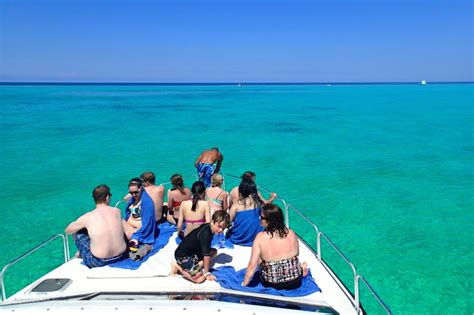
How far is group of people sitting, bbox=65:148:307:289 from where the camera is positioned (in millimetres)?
3986

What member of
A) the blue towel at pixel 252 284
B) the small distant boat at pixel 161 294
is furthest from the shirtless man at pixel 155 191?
the blue towel at pixel 252 284

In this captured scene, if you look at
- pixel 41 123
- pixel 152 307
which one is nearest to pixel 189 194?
pixel 152 307

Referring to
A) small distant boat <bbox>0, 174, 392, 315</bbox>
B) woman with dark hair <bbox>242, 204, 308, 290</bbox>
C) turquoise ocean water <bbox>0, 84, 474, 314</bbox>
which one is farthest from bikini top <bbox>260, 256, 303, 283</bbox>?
turquoise ocean water <bbox>0, 84, 474, 314</bbox>

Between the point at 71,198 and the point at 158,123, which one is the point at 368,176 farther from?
the point at 158,123

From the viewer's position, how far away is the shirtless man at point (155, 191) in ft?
19.9

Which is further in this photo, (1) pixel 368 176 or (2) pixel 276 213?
(1) pixel 368 176

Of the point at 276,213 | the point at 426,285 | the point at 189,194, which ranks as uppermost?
the point at 276,213

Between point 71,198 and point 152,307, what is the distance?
10837 millimetres

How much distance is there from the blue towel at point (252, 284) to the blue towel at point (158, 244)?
40.5 inches

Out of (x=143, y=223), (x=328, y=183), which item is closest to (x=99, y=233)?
(x=143, y=223)

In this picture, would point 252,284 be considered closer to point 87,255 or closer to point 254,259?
point 254,259

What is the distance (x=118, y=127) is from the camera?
32.5 m

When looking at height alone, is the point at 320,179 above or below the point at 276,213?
below

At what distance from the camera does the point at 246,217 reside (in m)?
5.52
